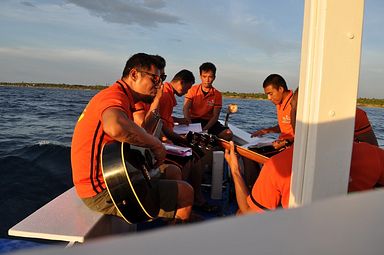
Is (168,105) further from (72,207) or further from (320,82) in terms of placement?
(320,82)

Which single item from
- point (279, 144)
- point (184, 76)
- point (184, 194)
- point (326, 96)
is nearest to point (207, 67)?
point (184, 76)

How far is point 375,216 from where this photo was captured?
1.56 ft

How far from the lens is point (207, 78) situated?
17.5ft

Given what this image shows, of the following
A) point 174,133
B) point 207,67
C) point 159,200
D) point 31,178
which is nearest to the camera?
point 159,200

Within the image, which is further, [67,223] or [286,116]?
[286,116]

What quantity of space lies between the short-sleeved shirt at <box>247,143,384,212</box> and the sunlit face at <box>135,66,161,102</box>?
120cm

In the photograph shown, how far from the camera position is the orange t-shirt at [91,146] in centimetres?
213

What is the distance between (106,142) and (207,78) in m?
3.39

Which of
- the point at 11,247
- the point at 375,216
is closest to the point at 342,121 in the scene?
the point at 375,216

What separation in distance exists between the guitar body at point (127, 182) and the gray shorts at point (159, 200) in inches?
3.9

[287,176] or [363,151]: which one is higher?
[363,151]

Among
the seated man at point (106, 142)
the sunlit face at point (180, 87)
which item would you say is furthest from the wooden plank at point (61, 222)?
the sunlit face at point (180, 87)

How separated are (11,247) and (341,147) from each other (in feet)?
6.19

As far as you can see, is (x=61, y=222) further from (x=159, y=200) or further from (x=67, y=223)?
(x=159, y=200)
